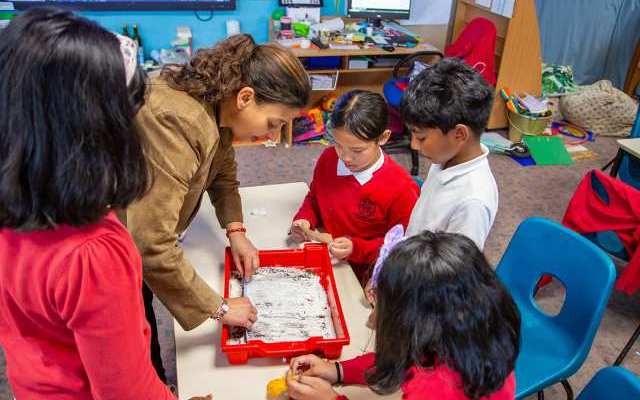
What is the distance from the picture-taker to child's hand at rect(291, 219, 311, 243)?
143 cm

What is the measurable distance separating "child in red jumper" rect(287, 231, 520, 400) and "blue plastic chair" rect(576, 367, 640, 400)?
0.31 metres

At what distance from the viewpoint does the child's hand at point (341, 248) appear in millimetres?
1330

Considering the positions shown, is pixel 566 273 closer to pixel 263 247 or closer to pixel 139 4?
pixel 263 247

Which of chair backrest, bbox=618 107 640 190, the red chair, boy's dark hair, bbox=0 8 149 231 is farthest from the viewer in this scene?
chair backrest, bbox=618 107 640 190

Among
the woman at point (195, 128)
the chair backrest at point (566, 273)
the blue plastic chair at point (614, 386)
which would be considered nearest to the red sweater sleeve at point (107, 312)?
the woman at point (195, 128)

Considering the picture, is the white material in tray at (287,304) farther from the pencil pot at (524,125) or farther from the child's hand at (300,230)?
the pencil pot at (524,125)

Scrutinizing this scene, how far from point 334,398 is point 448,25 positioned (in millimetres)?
3997

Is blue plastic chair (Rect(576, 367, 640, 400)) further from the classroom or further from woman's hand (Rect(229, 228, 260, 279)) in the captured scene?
woman's hand (Rect(229, 228, 260, 279))

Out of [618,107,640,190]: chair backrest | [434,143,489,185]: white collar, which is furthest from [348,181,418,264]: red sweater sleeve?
[618,107,640,190]: chair backrest

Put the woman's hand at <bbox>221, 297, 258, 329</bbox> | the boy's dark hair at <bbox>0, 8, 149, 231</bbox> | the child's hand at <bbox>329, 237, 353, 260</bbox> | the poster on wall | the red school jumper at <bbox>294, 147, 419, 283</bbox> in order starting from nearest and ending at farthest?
the boy's dark hair at <bbox>0, 8, 149, 231</bbox>, the woman's hand at <bbox>221, 297, 258, 329</bbox>, the child's hand at <bbox>329, 237, 353, 260</bbox>, the red school jumper at <bbox>294, 147, 419, 283</bbox>, the poster on wall

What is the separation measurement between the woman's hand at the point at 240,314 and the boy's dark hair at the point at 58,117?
507 millimetres

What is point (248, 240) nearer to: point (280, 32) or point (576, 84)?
point (280, 32)

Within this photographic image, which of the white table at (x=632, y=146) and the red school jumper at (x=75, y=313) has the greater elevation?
the red school jumper at (x=75, y=313)

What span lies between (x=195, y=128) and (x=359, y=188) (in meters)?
0.69
